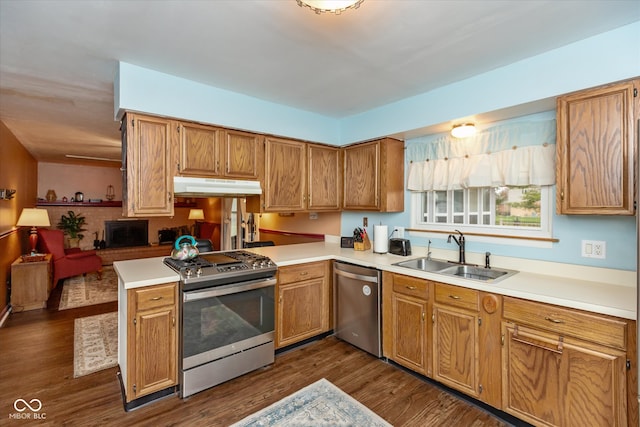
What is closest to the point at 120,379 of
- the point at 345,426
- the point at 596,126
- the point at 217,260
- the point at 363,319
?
the point at 217,260

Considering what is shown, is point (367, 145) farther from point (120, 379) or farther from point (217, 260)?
point (120, 379)

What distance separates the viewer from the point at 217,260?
270cm

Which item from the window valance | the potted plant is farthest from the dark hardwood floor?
the potted plant

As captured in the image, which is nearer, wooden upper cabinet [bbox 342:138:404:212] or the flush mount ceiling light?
the flush mount ceiling light

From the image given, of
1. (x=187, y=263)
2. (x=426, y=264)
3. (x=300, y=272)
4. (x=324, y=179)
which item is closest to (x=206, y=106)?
(x=187, y=263)

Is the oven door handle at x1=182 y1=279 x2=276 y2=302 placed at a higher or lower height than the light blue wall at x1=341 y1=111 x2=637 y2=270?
lower

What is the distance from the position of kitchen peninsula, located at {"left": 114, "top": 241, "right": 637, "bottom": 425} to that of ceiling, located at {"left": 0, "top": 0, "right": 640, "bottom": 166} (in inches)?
63.0

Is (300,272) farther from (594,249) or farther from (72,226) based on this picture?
(72,226)

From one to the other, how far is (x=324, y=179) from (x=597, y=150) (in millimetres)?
2470

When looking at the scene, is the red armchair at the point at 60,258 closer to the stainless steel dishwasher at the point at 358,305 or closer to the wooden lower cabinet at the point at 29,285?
the wooden lower cabinet at the point at 29,285

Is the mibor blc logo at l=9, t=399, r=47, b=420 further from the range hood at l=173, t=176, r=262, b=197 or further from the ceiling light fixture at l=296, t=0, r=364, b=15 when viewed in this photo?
the ceiling light fixture at l=296, t=0, r=364, b=15

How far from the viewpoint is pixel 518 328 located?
192cm

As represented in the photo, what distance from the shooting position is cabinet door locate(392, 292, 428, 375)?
245 centimetres

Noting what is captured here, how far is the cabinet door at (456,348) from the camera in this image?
7.02 ft
